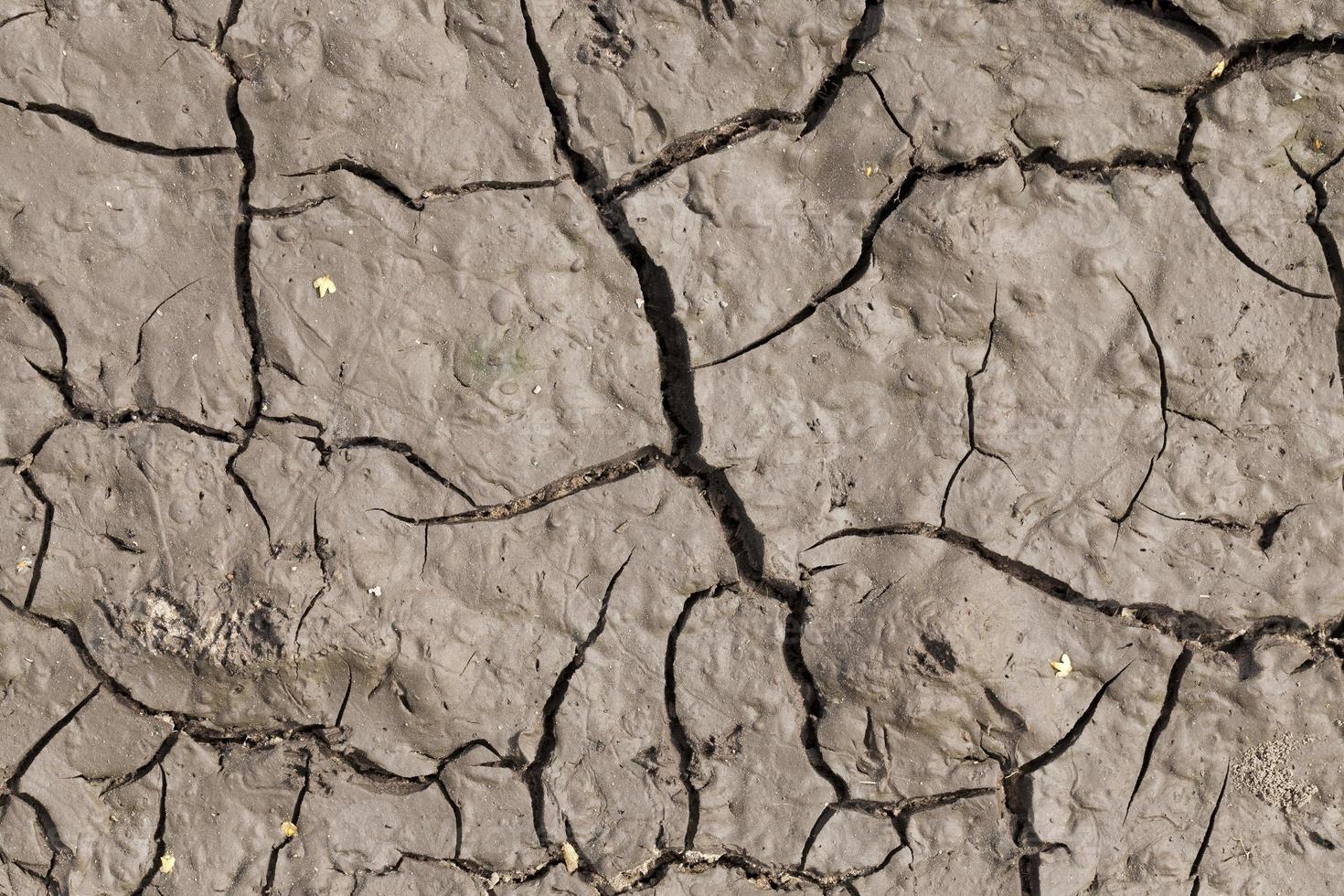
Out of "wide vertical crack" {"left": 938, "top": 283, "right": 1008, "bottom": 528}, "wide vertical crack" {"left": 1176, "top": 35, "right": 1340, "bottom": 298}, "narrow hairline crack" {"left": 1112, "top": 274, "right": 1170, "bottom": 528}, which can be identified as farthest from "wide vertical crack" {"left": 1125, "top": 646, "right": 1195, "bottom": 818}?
"wide vertical crack" {"left": 1176, "top": 35, "right": 1340, "bottom": 298}

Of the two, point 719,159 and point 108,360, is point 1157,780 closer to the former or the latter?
point 719,159

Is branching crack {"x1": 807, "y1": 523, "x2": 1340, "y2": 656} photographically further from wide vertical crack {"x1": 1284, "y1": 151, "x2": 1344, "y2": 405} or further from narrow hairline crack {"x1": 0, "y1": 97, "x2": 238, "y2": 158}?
narrow hairline crack {"x1": 0, "y1": 97, "x2": 238, "y2": 158}

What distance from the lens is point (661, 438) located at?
2846mm

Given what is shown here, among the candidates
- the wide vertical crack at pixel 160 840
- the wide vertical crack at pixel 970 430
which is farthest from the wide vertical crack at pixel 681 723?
the wide vertical crack at pixel 160 840

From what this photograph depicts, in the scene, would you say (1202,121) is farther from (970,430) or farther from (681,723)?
(681,723)

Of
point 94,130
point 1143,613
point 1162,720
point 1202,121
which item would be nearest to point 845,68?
point 1202,121

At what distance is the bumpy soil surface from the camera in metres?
2.81

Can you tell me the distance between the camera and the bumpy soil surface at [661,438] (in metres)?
2.81

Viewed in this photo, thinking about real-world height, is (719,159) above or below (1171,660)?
above

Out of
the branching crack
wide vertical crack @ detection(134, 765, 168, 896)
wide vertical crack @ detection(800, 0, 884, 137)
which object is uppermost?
wide vertical crack @ detection(800, 0, 884, 137)

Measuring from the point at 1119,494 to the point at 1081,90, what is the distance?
1120mm

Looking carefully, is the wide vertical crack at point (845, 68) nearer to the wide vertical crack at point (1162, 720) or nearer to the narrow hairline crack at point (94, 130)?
the narrow hairline crack at point (94, 130)

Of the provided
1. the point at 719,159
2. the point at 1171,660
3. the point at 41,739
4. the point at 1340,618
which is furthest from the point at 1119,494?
the point at 41,739

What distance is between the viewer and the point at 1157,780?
9.26ft
